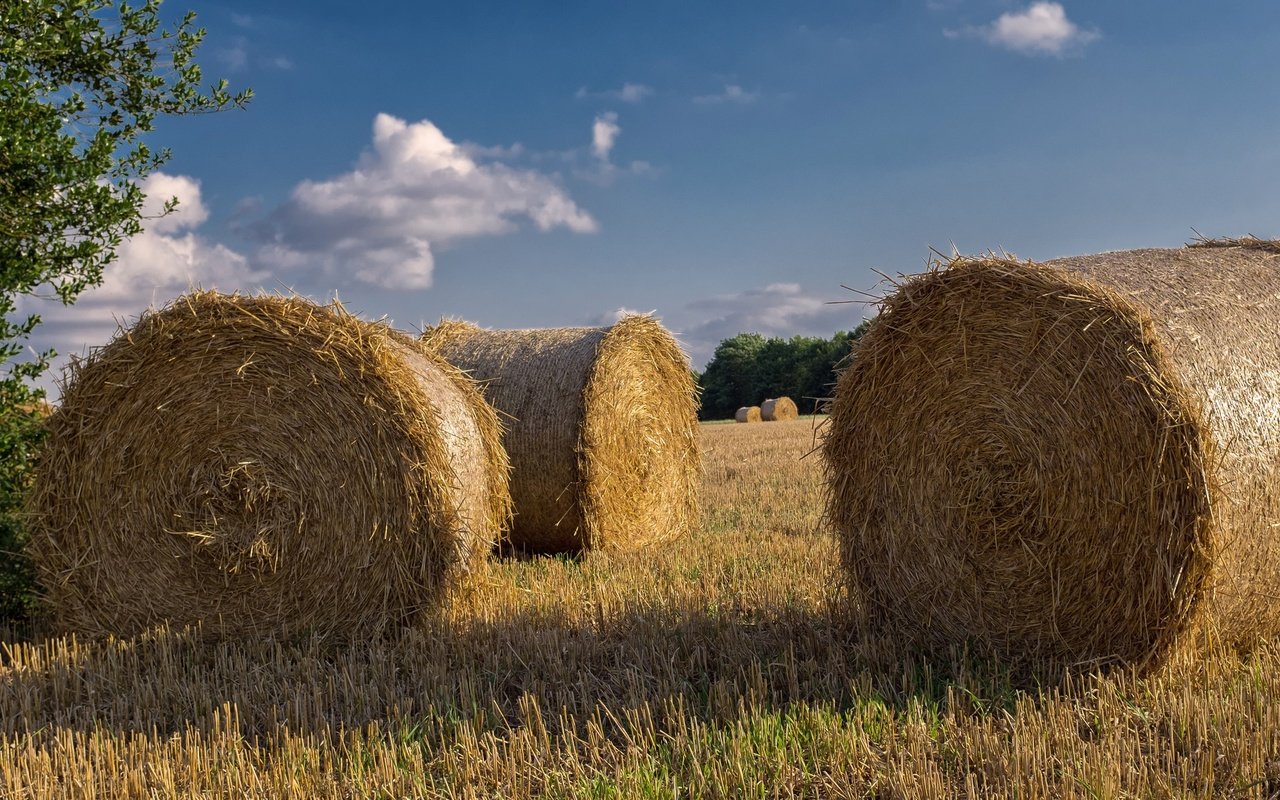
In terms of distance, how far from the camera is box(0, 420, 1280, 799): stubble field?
3889 millimetres

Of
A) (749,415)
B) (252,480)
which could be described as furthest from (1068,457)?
(749,415)

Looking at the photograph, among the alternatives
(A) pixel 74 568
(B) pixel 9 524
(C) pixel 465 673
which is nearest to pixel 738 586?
(C) pixel 465 673

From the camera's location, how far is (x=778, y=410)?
32.9 m

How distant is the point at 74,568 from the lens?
672 cm

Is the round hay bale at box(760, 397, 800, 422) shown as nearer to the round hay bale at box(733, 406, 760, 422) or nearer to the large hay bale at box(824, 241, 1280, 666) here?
the round hay bale at box(733, 406, 760, 422)

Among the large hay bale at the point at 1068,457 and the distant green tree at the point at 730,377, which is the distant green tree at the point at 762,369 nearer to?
the distant green tree at the point at 730,377

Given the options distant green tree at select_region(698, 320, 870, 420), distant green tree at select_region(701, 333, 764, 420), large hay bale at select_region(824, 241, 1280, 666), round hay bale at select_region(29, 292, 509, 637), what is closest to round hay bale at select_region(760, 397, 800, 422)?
distant green tree at select_region(698, 320, 870, 420)

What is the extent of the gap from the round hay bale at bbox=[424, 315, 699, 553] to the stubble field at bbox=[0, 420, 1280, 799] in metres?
2.20

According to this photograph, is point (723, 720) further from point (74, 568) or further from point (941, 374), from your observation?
point (74, 568)

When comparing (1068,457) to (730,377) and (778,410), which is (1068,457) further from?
(730,377)

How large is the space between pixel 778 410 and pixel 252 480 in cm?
2735

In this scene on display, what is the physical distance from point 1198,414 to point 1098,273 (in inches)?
39.7

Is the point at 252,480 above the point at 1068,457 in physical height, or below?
above

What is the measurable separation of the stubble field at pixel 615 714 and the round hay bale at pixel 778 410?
26161mm
